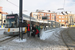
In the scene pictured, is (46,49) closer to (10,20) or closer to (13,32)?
(13,32)

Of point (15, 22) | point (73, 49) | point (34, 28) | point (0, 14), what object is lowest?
point (73, 49)

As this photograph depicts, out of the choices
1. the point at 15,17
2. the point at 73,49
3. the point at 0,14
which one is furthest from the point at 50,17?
the point at 73,49

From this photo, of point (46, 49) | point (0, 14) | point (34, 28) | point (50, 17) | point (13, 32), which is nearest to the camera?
point (46, 49)

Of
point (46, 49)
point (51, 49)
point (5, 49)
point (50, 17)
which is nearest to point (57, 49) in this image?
point (51, 49)

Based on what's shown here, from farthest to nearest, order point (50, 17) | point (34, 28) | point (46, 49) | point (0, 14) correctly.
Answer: point (50, 17) < point (0, 14) < point (34, 28) < point (46, 49)

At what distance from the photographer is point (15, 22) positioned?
11023 millimetres

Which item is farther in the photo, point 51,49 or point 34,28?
point 34,28

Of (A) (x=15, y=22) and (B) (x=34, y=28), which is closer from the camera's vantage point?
(B) (x=34, y=28)

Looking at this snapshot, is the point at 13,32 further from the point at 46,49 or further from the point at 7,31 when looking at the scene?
the point at 46,49

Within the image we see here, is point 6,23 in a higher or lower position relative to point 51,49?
higher

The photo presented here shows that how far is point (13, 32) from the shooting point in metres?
10.7

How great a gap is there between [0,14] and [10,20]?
39.0m

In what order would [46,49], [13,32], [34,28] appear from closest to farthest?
[46,49], [34,28], [13,32]

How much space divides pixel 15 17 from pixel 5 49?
21.1 feet
